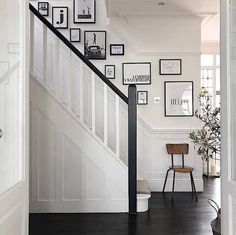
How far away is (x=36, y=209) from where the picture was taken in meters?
3.88

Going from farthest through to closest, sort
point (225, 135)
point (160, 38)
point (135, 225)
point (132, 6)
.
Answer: point (160, 38), point (132, 6), point (135, 225), point (225, 135)

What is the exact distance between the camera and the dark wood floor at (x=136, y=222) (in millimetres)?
3258

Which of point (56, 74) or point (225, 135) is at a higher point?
point (56, 74)

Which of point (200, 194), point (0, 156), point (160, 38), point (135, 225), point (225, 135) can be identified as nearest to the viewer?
point (0, 156)

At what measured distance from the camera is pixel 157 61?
5.42 metres

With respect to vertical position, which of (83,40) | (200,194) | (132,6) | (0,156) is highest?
(132,6)

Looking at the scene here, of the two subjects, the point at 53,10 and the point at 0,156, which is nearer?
the point at 0,156

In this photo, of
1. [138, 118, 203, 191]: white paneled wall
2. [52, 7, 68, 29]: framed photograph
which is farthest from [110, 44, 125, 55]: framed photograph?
[138, 118, 203, 191]: white paneled wall

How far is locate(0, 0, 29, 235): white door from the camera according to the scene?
174 cm

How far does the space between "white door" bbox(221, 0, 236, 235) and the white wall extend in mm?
3435

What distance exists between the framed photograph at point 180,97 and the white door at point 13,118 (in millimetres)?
3673

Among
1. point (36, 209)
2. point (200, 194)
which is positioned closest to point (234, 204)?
point (36, 209)

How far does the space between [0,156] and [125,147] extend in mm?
3646

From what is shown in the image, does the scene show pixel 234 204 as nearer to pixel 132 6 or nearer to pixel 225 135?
pixel 225 135
